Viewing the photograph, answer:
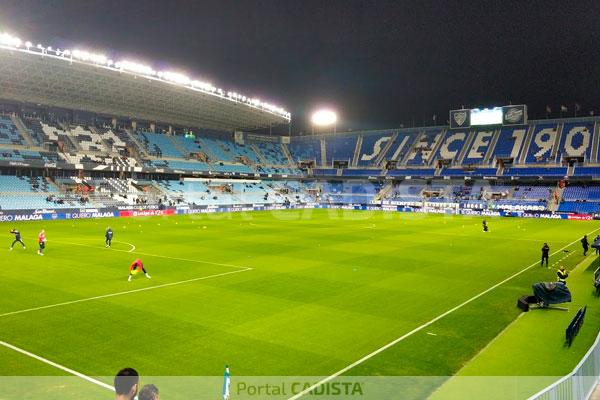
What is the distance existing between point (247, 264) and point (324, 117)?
73489mm

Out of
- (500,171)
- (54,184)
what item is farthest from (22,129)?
(500,171)

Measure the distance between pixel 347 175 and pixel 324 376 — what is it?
86382 mm

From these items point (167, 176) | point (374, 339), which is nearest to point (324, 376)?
point (374, 339)

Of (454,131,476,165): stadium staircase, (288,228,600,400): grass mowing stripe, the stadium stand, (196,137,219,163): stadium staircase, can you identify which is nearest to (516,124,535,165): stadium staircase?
(454,131,476,165): stadium staircase

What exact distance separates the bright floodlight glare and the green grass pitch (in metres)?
64.2

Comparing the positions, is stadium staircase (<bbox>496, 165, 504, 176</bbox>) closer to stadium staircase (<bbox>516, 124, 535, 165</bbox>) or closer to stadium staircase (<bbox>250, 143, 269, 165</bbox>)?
stadium staircase (<bbox>516, 124, 535, 165</bbox>)

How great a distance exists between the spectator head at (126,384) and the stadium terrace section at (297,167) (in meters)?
56.1

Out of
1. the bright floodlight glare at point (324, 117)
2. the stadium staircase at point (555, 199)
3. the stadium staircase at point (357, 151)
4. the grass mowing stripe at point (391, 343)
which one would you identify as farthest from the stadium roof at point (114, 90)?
the stadium staircase at point (555, 199)

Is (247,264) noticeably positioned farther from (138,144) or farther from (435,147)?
(435,147)

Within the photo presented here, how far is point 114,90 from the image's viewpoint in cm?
5753

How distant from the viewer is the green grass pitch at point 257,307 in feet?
37.5

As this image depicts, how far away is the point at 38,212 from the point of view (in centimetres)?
5281

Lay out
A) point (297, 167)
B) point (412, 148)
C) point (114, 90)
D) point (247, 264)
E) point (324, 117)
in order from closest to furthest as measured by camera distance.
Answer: point (247, 264), point (114, 90), point (412, 148), point (324, 117), point (297, 167)

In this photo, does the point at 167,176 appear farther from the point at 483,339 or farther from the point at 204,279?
the point at 483,339
